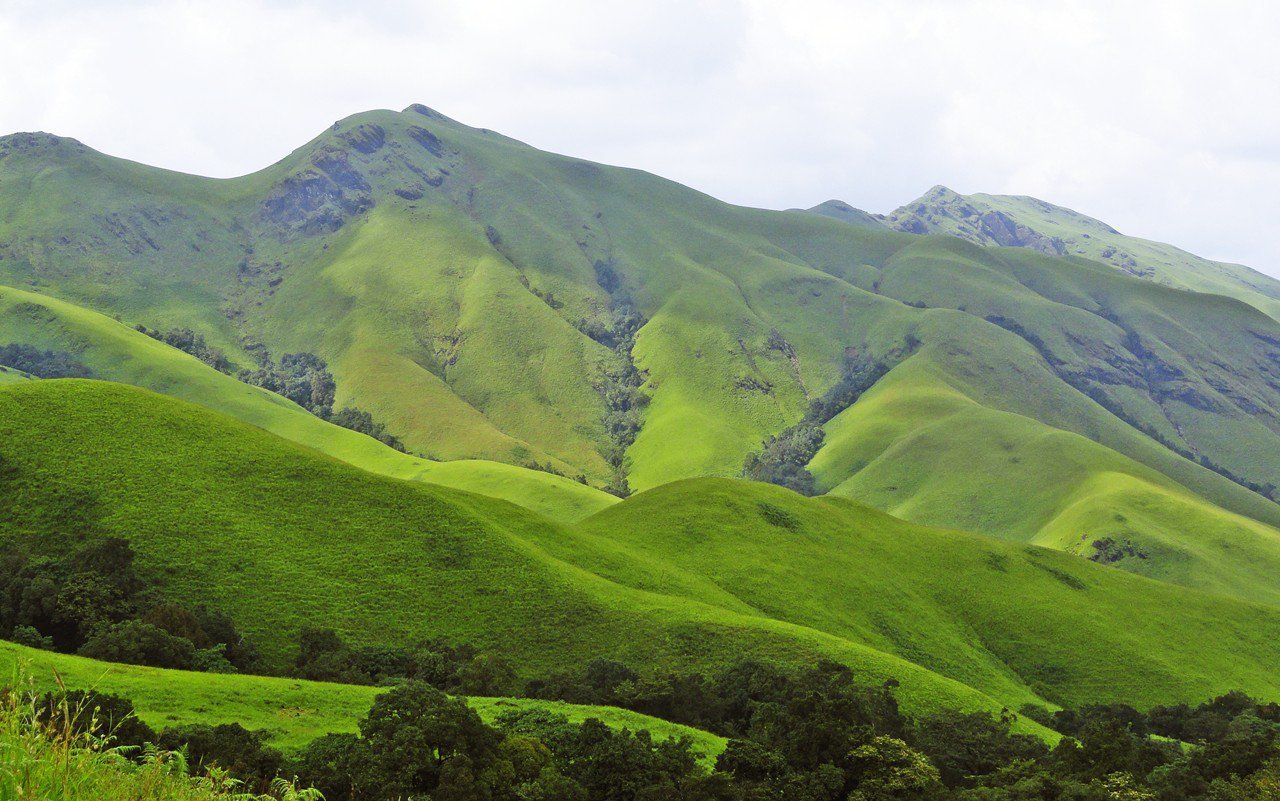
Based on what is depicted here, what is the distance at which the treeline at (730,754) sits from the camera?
5234cm

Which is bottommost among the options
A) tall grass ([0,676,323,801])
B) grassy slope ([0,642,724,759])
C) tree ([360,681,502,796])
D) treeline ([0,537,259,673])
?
treeline ([0,537,259,673])

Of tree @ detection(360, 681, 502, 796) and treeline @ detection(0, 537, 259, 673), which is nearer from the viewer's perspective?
tree @ detection(360, 681, 502, 796)

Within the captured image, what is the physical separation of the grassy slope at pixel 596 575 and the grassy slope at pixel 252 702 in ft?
77.5

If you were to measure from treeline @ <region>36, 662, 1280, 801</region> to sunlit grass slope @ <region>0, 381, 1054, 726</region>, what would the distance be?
11.5 meters

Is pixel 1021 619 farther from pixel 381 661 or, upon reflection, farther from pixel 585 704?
pixel 381 661

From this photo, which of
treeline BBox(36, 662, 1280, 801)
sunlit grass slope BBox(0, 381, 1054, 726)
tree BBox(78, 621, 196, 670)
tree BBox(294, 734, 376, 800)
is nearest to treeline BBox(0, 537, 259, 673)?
tree BBox(78, 621, 196, 670)

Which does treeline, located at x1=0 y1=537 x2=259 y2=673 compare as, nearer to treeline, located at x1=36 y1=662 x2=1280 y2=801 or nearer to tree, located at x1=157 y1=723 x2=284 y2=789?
treeline, located at x1=36 y1=662 x2=1280 y2=801

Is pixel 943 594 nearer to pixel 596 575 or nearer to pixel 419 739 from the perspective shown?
pixel 596 575

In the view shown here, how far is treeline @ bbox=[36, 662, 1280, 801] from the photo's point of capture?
172ft

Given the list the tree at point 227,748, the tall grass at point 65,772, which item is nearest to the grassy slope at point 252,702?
the tree at point 227,748

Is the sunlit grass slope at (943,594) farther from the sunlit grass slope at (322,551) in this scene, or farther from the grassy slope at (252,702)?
the grassy slope at (252,702)

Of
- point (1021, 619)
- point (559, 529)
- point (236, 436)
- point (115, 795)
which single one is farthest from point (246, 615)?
point (1021, 619)

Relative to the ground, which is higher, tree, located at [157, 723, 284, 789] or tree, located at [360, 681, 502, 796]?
tree, located at [360, 681, 502, 796]

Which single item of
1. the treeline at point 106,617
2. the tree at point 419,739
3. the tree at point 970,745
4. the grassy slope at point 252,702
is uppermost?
the tree at point 419,739
